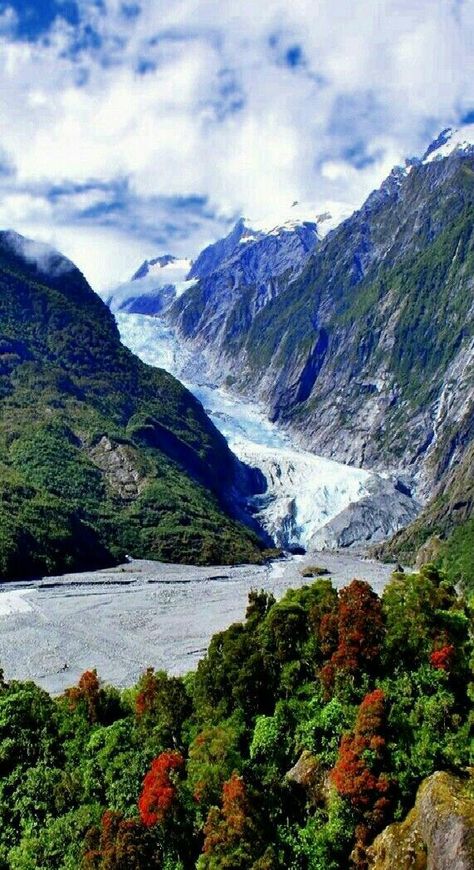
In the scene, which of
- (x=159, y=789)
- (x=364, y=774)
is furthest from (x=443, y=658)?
(x=159, y=789)

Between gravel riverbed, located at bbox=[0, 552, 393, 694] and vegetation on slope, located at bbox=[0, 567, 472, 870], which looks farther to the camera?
gravel riverbed, located at bbox=[0, 552, 393, 694]

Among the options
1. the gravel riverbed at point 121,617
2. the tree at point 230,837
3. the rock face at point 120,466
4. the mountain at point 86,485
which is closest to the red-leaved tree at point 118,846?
the tree at point 230,837

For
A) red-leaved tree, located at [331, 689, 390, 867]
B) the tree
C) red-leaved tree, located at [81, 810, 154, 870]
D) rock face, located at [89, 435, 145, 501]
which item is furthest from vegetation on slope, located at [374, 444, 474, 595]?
red-leaved tree, located at [81, 810, 154, 870]

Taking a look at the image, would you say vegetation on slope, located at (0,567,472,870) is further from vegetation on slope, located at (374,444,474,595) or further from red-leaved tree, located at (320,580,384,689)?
vegetation on slope, located at (374,444,474,595)

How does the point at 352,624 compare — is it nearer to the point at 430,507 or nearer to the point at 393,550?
the point at 393,550

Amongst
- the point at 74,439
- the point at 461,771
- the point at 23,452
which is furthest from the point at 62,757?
the point at 74,439

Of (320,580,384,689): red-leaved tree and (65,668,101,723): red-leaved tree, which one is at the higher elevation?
(320,580,384,689): red-leaved tree

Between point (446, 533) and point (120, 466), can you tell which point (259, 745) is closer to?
point (120, 466)
